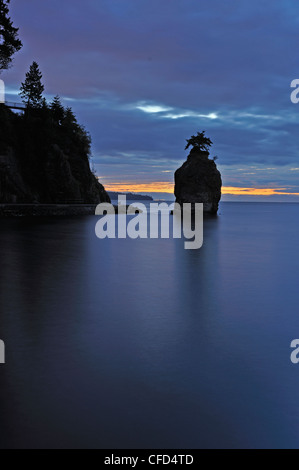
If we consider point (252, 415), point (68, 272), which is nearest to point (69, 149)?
point (68, 272)

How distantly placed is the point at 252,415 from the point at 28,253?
21.8 meters

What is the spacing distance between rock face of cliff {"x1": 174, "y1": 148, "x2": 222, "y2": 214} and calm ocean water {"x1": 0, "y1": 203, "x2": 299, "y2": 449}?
87216mm

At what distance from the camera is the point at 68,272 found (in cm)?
2031

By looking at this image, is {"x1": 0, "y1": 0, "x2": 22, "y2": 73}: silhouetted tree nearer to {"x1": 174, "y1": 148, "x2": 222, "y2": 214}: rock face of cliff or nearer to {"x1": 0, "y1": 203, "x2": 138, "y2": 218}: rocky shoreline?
{"x1": 0, "y1": 203, "x2": 138, "y2": 218}: rocky shoreline

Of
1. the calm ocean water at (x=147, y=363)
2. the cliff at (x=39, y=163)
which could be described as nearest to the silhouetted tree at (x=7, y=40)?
the cliff at (x=39, y=163)

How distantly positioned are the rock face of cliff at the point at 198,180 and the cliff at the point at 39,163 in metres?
25.9

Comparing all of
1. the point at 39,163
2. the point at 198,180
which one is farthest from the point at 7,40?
the point at 198,180

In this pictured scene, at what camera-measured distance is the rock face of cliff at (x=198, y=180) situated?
10519 centimetres

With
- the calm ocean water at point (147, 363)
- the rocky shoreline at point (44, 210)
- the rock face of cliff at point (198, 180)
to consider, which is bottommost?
the calm ocean water at point (147, 363)

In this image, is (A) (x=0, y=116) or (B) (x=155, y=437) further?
(A) (x=0, y=116)

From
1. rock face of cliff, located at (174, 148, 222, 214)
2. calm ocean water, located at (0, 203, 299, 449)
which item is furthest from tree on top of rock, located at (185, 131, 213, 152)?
calm ocean water, located at (0, 203, 299, 449)
